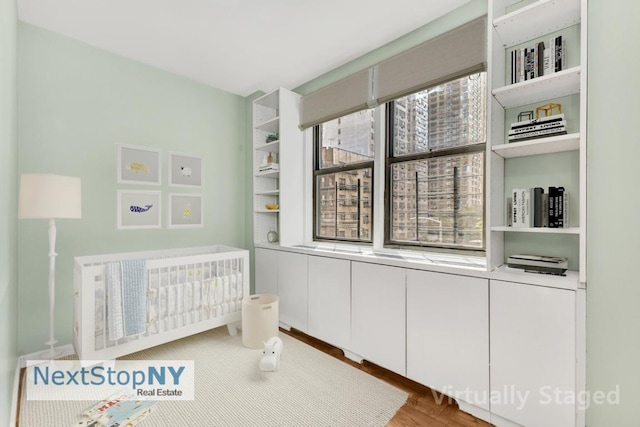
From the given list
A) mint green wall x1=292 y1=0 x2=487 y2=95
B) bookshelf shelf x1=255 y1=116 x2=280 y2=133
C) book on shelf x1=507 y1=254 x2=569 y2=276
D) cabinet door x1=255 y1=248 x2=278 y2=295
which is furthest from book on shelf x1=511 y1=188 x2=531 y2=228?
bookshelf shelf x1=255 y1=116 x2=280 y2=133

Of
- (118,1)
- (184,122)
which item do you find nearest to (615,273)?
(118,1)

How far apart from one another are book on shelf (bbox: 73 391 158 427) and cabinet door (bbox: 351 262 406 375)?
1.38 meters

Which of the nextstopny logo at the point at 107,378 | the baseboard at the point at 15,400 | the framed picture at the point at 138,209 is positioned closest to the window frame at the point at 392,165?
the nextstopny logo at the point at 107,378

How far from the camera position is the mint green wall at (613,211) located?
53.2 inches

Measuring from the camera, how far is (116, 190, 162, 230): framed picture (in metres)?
2.60

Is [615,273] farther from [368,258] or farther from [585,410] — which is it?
[368,258]

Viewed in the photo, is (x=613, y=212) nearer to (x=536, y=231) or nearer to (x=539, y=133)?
(x=536, y=231)

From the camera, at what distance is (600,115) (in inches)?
56.9

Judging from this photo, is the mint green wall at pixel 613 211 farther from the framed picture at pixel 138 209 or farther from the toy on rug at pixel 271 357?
the framed picture at pixel 138 209

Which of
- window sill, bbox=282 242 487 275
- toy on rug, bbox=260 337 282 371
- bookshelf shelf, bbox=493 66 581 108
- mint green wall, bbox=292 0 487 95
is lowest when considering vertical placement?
toy on rug, bbox=260 337 282 371

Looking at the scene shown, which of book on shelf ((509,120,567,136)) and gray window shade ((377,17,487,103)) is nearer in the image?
book on shelf ((509,120,567,136))

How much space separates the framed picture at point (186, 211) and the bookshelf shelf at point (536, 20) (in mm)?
2836

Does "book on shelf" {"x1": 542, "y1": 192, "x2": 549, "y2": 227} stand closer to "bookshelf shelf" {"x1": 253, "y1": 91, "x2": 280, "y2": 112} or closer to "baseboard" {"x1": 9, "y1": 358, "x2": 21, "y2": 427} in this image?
"bookshelf shelf" {"x1": 253, "y1": 91, "x2": 280, "y2": 112}

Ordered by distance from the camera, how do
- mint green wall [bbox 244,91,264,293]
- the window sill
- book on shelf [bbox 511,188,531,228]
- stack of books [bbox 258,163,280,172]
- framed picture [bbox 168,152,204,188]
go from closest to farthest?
1. book on shelf [bbox 511,188,531,228]
2. the window sill
3. framed picture [bbox 168,152,204,188]
4. stack of books [bbox 258,163,280,172]
5. mint green wall [bbox 244,91,264,293]
